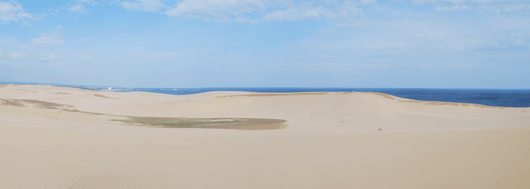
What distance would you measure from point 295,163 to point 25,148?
745 cm

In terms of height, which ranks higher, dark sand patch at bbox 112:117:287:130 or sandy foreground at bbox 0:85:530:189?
sandy foreground at bbox 0:85:530:189

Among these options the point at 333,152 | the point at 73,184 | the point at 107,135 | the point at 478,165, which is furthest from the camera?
Result: the point at 107,135

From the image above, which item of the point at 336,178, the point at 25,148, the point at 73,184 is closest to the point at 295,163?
the point at 336,178

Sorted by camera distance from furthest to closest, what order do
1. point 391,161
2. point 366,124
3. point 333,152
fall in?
point 366,124, point 333,152, point 391,161

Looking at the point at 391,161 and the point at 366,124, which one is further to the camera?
the point at 366,124

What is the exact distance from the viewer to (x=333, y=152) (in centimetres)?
977

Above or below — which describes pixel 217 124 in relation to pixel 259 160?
below

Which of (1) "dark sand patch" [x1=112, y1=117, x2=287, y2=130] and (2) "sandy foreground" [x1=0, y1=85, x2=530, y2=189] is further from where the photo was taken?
(1) "dark sand patch" [x1=112, y1=117, x2=287, y2=130]

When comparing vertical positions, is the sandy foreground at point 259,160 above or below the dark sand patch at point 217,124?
above

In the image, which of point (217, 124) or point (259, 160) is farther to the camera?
point (217, 124)

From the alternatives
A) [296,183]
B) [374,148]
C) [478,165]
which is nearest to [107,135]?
[296,183]

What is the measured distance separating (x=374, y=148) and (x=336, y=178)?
3.60m

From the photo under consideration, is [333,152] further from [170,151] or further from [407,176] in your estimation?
[170,151]

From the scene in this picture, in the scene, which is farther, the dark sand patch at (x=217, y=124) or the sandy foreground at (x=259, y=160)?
the dark sand patch at (x=217, y=124)
